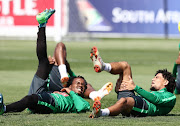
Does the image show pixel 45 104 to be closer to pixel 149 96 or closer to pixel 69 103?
pixel 69 103

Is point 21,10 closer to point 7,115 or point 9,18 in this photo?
point 9,18

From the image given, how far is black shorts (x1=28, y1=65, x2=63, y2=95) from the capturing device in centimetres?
795

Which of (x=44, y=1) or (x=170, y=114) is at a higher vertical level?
(x=44, y=1)

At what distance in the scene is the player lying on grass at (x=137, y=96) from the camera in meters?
7.01

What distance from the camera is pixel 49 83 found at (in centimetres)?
880

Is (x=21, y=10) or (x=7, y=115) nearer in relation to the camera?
(x=7, y=115)

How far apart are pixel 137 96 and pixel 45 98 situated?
127cm

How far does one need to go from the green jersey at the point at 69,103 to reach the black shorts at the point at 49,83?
453mm

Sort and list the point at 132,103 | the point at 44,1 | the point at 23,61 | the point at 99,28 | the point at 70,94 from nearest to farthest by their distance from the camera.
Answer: the point at 132,103 → the point at 70,94 → the point at 23,61 → the point at 44,1 → the point at 99,28

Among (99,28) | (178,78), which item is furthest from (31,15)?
(178,78)

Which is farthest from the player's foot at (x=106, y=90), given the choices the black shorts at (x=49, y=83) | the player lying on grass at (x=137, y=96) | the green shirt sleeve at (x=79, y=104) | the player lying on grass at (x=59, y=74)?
the player lying on grass at (x=59, y=74)

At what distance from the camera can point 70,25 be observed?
1244 inches

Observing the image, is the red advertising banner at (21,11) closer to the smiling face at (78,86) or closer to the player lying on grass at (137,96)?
the smiling face at (78,86)

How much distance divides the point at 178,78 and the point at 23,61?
8.68 m
